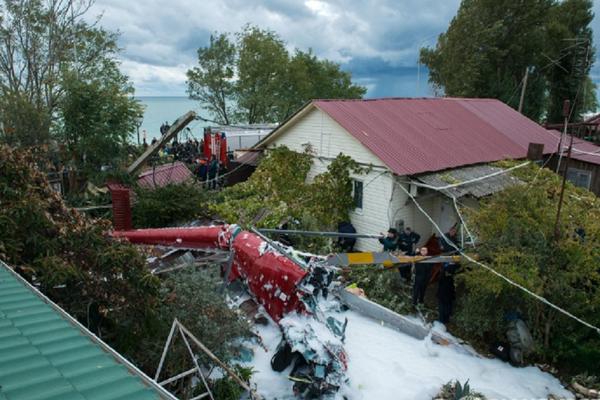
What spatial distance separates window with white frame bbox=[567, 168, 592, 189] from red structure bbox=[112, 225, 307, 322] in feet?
54.9

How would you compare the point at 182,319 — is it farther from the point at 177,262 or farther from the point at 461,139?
the point at 461,139

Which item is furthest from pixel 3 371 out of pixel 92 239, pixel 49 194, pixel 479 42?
pixel 479 42

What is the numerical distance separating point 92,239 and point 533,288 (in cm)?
847

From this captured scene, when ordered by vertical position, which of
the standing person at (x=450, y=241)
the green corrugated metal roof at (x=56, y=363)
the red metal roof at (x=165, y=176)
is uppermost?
the red metal roof at (x=165, y=176)

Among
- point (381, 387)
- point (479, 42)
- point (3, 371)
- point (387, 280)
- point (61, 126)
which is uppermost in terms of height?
point (479, 42)

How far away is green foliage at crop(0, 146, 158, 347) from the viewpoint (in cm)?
672

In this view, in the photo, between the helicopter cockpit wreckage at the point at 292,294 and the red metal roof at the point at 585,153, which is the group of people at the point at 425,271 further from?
the red metal roof at the point at 585,153

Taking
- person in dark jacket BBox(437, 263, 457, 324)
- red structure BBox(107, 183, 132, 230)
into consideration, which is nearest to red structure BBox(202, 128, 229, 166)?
red structure BBox(107, 183, 132, 230)

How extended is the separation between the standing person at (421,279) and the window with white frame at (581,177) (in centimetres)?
1290

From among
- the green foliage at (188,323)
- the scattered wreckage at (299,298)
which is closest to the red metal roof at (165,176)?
the scattered wreckage at (299,298)

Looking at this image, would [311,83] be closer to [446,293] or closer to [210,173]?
[210,173]

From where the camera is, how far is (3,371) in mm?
4082

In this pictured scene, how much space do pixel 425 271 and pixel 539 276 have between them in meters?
2.60

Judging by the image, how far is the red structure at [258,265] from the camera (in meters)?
9.19
